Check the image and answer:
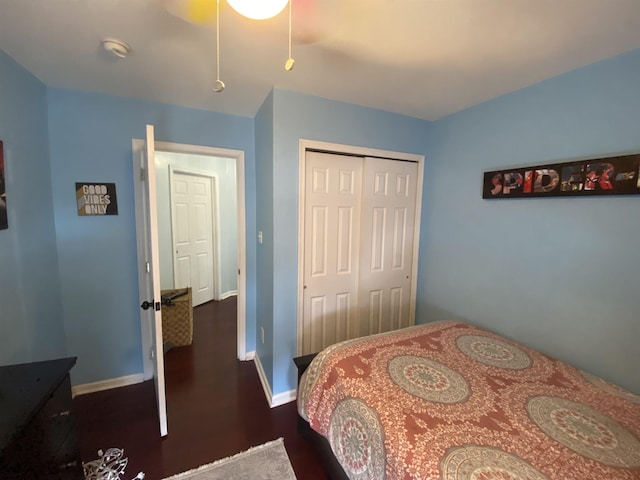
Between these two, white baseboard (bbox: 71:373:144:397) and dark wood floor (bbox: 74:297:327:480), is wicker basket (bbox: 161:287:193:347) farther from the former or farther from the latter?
white baseboard (bbox: 71:373:144:397)

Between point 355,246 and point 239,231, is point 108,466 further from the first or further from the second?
point 355,246

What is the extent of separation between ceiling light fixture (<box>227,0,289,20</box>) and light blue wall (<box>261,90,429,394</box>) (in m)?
1.00

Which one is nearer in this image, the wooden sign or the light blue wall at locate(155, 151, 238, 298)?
the wooden sign

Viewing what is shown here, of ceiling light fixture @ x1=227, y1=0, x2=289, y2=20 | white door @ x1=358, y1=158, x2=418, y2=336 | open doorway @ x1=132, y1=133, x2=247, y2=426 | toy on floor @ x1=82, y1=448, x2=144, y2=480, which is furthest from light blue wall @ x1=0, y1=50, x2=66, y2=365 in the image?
white door @ x1=358, y1=158, x2=418, y2=336

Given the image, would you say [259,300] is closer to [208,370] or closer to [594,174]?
[208,370]

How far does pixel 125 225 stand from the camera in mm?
2053

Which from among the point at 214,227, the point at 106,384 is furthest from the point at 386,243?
the point at 214,227

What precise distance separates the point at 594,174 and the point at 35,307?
339 centimetres

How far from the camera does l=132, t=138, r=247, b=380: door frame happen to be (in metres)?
2.13

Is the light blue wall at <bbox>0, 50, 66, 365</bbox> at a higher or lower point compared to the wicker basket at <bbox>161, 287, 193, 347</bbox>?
higher

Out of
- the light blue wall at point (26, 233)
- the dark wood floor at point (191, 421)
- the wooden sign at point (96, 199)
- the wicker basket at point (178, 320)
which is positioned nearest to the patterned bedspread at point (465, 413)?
the dark wood floor at point (191, 421)

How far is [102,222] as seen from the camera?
1.99 m

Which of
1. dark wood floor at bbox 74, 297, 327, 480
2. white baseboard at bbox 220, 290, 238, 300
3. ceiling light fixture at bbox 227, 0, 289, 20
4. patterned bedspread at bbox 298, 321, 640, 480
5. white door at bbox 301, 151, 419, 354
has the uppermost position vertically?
ceiling light fixture at bbox 227, 0, 289, 20

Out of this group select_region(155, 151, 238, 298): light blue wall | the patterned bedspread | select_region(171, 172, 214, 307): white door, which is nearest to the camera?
the patterned bedspread
